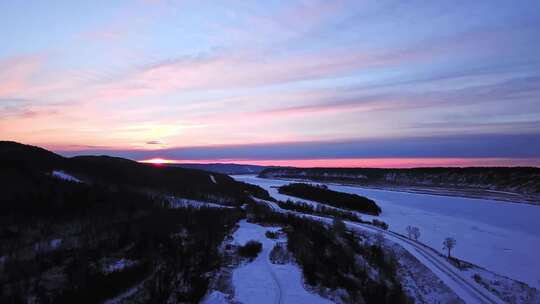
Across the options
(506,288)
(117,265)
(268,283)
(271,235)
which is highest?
(117,265)

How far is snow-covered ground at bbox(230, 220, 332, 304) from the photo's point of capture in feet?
35.7

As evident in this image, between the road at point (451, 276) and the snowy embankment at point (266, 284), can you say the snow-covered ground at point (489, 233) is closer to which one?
the road at point (451, 276)

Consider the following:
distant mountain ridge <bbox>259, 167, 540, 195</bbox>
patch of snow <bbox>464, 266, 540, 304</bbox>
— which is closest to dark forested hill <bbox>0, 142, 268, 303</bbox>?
patch of snow <bbox>464, 266, 540, 304</bbox>

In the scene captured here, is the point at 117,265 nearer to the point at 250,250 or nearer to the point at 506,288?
the point at 250,250

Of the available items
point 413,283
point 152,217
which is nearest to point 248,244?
point 413,283

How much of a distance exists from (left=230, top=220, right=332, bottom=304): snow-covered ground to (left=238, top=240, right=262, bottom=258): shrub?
0.85 feet

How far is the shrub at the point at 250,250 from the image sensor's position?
1590 centimetres

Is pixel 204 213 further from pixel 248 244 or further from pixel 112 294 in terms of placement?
pixel 112 294

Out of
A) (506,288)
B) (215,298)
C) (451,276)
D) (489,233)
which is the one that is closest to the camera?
(215,298)

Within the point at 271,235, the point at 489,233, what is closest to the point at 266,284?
the point at 271,235

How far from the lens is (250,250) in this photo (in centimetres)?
1641

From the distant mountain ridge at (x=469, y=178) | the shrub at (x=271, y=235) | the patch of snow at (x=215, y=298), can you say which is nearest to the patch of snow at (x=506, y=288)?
the shrub at (x=271, y=235)

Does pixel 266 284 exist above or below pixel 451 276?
above

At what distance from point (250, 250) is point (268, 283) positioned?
4252 mm
